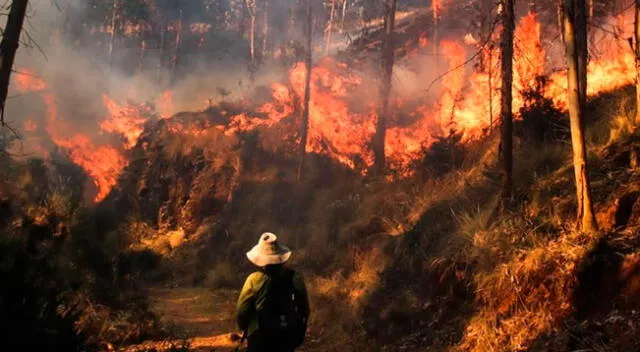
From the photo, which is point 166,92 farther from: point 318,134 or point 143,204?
point 318,134

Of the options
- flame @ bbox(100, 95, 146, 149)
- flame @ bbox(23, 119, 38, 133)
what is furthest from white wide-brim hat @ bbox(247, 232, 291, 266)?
flame @ bbox(23, 119, 38, 133)

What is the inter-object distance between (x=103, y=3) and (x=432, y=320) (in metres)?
47.8

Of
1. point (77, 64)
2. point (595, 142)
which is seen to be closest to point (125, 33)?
point (77, 64)

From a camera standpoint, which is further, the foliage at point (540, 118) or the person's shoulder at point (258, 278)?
the foliage at point (540, 118)

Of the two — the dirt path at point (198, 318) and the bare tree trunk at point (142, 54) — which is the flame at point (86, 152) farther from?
the dirt path at point (198, 318)

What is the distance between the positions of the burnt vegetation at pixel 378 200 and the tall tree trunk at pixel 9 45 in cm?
111

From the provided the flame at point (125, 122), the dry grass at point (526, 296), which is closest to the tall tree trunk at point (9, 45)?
the dry grass at point (526, 296)

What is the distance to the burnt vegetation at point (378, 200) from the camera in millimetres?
6199

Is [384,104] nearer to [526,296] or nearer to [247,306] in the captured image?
[526,296]

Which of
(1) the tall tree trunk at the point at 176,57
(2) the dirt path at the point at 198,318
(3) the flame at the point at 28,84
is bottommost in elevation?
(2) the dirt path at the point at 198,318

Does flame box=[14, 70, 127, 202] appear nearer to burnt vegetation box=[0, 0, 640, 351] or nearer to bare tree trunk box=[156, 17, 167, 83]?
burnt vegetation box=[0, 0, 640, 351]

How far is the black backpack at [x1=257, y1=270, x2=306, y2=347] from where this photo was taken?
431 centimetres

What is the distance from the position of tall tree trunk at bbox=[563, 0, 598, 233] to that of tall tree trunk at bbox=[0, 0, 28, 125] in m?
8.16

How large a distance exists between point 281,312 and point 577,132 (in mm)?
4488
